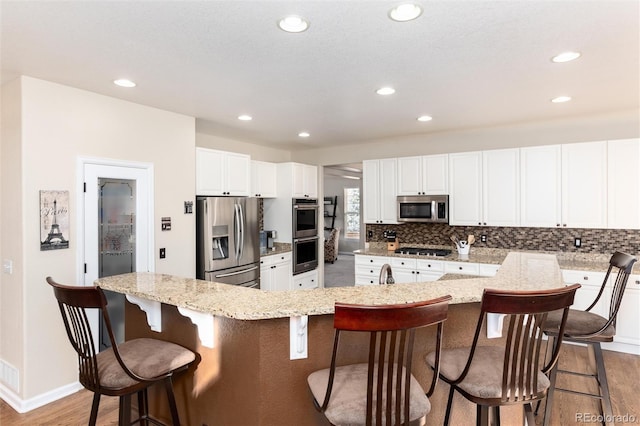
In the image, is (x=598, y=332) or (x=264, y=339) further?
(x=598, y=332)

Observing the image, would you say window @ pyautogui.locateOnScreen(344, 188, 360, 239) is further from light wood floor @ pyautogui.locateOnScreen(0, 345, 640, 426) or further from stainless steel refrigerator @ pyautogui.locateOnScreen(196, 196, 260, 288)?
light wood floor @ pyautogui.locateOnScreen(0, 345, 640, 426)

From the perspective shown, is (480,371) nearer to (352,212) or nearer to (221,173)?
(221,173)

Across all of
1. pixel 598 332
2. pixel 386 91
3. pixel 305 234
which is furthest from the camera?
pixel 305 234

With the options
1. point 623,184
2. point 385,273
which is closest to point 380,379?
point 385,273

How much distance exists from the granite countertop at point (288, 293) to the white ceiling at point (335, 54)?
146cm

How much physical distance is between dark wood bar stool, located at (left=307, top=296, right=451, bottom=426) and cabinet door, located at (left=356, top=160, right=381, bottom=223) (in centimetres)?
396

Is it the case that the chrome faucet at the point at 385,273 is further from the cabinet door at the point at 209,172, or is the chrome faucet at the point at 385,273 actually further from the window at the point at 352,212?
the window at the point at 352,212

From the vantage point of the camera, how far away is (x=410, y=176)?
5.10m

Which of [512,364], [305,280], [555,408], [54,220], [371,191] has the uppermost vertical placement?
[371,191]

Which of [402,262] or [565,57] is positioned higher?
[565,57]

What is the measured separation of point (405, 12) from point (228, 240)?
3264 mm

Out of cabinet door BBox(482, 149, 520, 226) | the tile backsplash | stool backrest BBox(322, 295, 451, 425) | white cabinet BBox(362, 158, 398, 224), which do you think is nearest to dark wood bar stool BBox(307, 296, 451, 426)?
stool backrest BBox(322, 295, 451, 425)

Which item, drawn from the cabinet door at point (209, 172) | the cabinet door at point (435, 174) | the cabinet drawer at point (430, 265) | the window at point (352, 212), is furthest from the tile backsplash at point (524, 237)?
the window at point (352, 212)

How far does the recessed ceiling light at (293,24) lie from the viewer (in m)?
1.96
